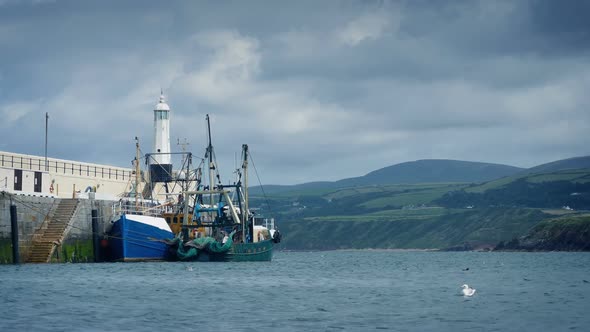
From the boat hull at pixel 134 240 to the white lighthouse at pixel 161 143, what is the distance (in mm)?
22100

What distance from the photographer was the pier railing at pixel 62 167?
295ft

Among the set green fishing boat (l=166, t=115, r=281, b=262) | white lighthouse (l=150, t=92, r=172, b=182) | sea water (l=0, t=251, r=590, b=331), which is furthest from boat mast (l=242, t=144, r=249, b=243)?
sea water (l=0, t=251, r=590, b=331)

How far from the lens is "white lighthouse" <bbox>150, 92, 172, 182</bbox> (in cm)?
10182

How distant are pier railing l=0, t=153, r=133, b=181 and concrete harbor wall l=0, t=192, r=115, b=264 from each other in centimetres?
1370

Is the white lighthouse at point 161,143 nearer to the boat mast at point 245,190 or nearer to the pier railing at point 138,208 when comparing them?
the pier railing at point 138,208

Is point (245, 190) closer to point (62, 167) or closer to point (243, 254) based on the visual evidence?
point (243, 254)

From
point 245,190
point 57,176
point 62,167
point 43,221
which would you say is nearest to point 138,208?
point 245,190

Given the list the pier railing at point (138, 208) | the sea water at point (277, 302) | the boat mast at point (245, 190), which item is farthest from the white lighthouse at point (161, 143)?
the sea water at point (277, 302)

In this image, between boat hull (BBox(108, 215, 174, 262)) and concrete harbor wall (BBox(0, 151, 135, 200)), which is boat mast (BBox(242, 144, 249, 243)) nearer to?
boat hull (BBox(108, 215, 174, 262))


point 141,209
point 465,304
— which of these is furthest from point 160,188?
point 465,304

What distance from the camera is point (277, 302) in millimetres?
43000

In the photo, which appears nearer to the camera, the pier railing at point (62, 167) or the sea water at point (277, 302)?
the sea water at point (277, 302)

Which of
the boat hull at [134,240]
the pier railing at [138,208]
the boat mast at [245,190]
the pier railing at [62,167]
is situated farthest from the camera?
the pier railing at [62,167]

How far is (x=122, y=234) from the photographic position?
76625mm
